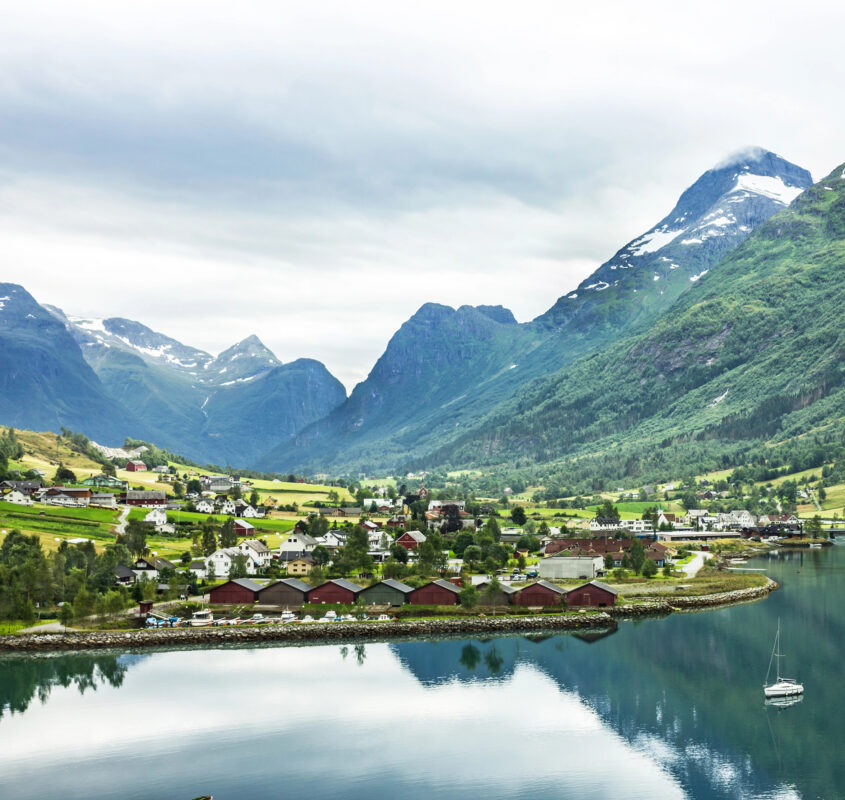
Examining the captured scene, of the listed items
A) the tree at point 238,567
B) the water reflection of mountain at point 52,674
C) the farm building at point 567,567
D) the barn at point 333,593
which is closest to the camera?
the water reflection of mountain at point 52,674

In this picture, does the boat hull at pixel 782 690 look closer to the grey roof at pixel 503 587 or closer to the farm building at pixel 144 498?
the grey roof at pixel 503 587

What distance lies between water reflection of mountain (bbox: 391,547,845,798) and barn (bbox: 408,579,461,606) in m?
11.1

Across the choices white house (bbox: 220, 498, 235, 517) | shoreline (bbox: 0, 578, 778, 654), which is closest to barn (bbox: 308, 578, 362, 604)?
shoreline (bbox: 0, 578, 778, 654)

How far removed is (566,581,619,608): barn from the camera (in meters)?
87.9

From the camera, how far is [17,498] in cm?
13238

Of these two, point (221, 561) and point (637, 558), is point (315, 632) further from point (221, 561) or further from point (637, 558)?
point (637, 558)

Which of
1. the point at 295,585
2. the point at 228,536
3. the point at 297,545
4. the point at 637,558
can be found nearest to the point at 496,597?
the point at 295,585

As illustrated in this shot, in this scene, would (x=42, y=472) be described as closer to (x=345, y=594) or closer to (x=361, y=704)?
(x=345, y=594)

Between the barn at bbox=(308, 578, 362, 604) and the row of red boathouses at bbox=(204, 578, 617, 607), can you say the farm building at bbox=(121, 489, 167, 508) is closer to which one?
the row of red boathouses at bbox=(204, 578, 617, 607)

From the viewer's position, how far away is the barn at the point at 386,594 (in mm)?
88375

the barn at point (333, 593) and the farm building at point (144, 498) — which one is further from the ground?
the farm building at point (144, 498)

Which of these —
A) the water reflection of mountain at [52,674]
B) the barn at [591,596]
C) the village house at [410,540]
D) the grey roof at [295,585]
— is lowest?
the water reflection of mountain at [52,674]

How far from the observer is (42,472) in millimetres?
161625

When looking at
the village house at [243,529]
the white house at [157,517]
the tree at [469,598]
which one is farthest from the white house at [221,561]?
the white house at [157,517]
